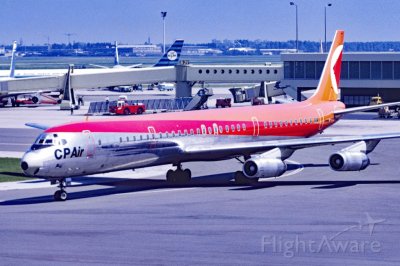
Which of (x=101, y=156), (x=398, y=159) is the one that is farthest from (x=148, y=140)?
(x=398, y=159)

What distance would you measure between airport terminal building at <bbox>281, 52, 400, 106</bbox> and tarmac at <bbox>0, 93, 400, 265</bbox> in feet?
161

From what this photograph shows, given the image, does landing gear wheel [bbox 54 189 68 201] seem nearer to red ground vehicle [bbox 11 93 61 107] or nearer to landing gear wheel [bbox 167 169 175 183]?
landing gear wheel [bbox 167 169 175 183]

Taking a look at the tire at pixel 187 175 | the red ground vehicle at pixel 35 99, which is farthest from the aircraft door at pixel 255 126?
the red ground vehicle at pixel 35 99

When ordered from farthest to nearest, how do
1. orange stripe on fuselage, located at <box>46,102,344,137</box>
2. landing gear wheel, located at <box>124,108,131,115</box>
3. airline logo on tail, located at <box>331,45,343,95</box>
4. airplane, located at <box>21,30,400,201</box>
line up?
landing gear wheel, located at <box>124,108,131,115</box> → airline logo on tail, located at <box>331,45,343,95</box> → orange stripe on fuselage, located at <box>46,102,344,137</box> → airplane, located at <box>21,30,400,201</box>

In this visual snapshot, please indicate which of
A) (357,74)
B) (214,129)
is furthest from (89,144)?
(357,74)

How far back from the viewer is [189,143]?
48688mm

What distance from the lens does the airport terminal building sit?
106 m

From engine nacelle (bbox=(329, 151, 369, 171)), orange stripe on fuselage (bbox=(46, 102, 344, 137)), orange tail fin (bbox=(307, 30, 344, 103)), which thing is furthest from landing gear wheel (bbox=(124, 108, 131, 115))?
engine nacelle (bbox=(329, 151, 369, 171))

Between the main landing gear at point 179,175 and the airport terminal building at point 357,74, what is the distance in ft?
195

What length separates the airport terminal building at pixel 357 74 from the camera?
106 m

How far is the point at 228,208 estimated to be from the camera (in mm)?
40719

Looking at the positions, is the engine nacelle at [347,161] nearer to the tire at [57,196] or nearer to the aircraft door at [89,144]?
the aircraft door at [89,144]

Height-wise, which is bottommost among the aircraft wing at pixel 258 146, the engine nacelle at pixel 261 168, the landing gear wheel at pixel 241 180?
the landing gear wheel at pixel 241 180

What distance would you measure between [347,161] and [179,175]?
9.14 metres
